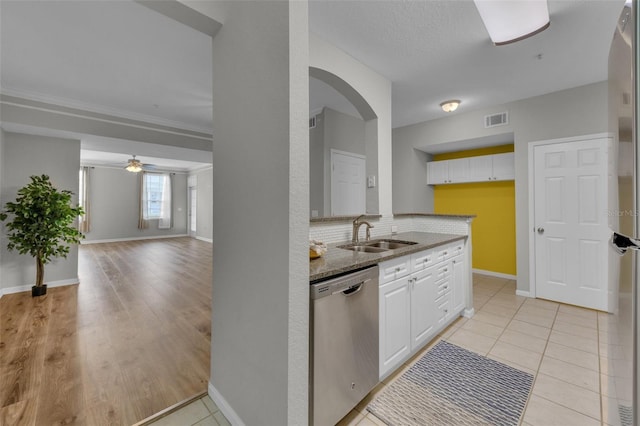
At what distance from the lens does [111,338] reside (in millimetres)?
2451

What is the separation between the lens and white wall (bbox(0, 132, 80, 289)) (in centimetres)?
363

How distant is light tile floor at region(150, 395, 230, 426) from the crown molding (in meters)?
4.22

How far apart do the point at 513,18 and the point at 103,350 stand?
14.4ft

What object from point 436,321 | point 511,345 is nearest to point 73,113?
point 436,321

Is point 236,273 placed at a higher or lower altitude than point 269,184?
lower

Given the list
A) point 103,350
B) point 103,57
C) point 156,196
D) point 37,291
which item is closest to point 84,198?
point 156,196

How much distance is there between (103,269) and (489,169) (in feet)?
24.4

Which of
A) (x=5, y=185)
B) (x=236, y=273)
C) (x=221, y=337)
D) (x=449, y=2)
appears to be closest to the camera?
(x=236, y=273)

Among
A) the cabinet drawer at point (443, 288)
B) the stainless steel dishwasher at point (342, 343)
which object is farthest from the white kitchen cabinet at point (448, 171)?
the stainless steel dishwasher at point (342, 343)

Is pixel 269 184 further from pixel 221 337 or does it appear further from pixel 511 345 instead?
pixel 511 345

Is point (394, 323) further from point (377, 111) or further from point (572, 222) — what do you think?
point (572, 222)

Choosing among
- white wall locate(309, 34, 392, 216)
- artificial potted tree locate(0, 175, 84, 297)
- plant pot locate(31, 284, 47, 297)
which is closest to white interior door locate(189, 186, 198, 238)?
artificial potted tree locate(0, 175, 84, 297)

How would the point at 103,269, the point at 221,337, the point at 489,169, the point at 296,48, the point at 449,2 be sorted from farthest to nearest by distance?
the point at 103,269 → the point at 489,169 → the point at 449,2 → the point at 221,337 → the point at 296,48

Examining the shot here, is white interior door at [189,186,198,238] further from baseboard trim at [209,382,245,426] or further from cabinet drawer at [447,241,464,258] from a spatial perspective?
cabinet drawer at [447,241,464,258]
